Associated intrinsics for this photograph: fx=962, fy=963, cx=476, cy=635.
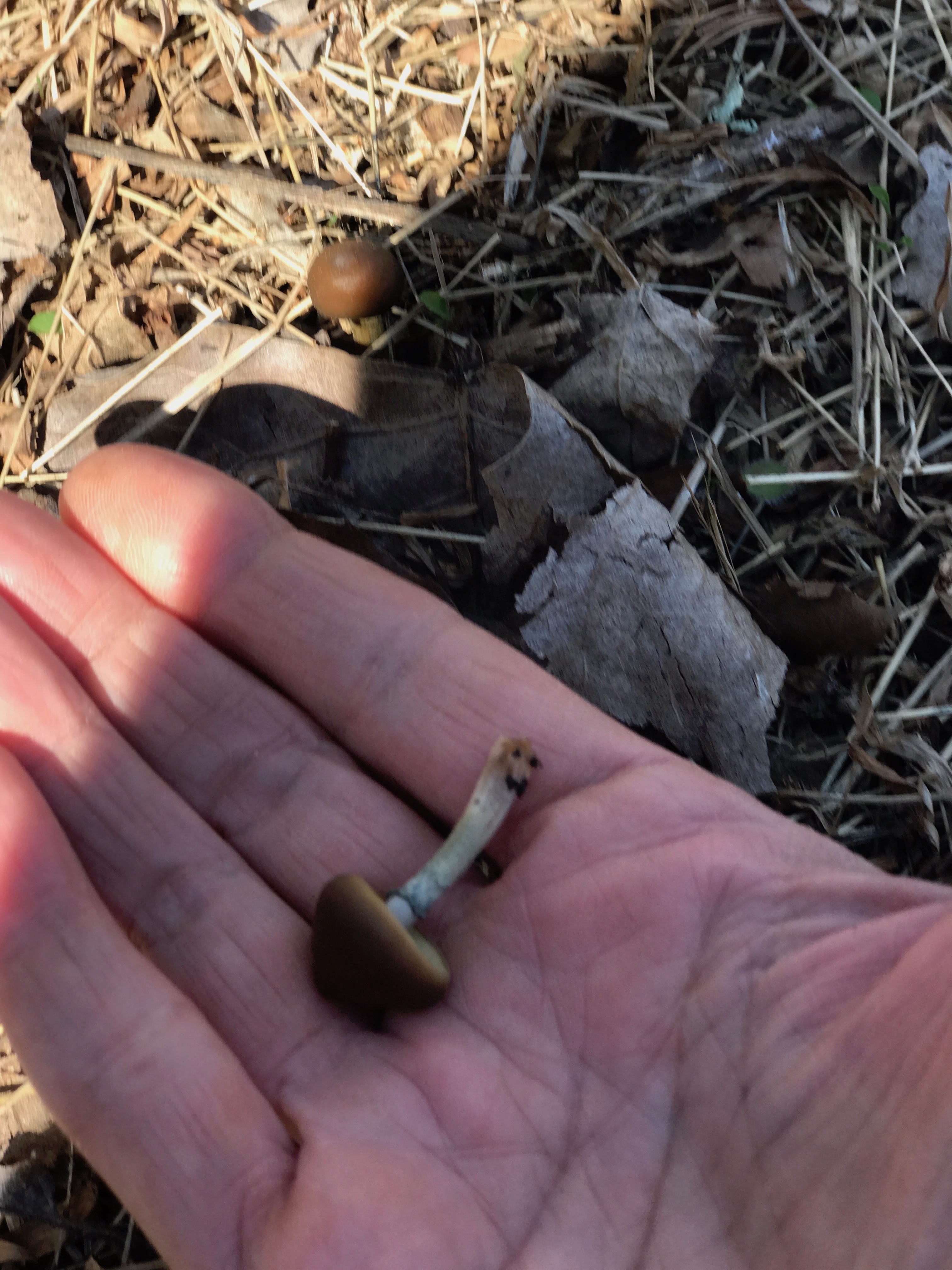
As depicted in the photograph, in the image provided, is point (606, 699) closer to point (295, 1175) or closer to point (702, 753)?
point (702, 753)

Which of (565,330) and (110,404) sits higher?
(565,330)

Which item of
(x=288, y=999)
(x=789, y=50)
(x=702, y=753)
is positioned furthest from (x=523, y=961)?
(x=789, y=50)

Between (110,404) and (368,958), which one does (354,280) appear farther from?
(368,958)

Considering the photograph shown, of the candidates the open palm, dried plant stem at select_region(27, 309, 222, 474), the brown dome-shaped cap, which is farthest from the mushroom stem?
dried plant stem at select_region(27, 309, 222, 474)

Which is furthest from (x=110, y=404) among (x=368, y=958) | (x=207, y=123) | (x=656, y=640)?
(x=368, y=958)

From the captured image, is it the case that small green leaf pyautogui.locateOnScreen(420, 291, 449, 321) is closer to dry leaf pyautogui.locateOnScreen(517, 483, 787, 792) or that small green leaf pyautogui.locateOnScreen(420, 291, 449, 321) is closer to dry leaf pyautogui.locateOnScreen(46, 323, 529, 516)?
dry leaf pyautogui.locateOnScreen(46, 323, 529, 516)

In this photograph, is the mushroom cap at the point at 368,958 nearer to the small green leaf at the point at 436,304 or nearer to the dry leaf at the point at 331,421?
the dry leaf at the point at 331,421

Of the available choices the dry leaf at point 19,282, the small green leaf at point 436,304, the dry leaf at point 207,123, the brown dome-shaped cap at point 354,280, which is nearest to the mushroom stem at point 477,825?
the brown dome-shaped cap at point 354,280
